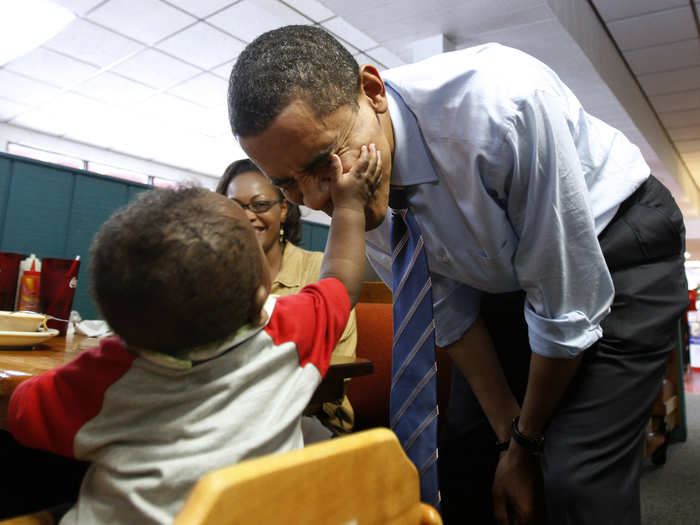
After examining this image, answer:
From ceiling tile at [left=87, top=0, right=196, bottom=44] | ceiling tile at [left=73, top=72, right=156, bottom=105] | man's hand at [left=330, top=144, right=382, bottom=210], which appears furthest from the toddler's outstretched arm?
ceiling tile at [left=73, top=72, right=156, bottom=105]

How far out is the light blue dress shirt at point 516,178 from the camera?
36.5 inches

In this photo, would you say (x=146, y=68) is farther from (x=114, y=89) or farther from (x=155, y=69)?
(x=114, y=89)

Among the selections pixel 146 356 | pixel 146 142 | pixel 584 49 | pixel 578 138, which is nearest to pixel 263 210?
pixel 578 138

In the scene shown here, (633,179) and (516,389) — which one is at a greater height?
(633,179)

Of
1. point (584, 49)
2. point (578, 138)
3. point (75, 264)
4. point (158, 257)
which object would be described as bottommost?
point (75, 264)

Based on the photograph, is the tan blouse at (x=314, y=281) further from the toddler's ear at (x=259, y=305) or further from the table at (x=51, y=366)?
the toddler's ear at (x=259, y=305)

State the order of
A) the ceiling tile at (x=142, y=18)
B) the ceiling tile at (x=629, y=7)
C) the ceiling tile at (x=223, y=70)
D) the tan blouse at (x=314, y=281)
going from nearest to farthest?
1. the tan blouse at (x=314, y=281)
2. the ceiling tile at (x=629, y=7)
3. the ceiling tile at (x=142, y=18)
4. the ceiling tile at (x=223, y=70)

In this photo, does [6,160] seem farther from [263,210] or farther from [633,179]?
[633,179]

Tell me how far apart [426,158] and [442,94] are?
0.40 ft

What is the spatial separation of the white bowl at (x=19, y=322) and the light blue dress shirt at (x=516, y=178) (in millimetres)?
968

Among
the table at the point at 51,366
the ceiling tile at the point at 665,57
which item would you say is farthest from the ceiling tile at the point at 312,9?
the table at the point at 51,366

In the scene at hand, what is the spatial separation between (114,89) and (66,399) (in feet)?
22.8

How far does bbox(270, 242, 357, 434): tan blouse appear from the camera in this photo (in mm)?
1685

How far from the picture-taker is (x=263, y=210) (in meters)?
2.25
